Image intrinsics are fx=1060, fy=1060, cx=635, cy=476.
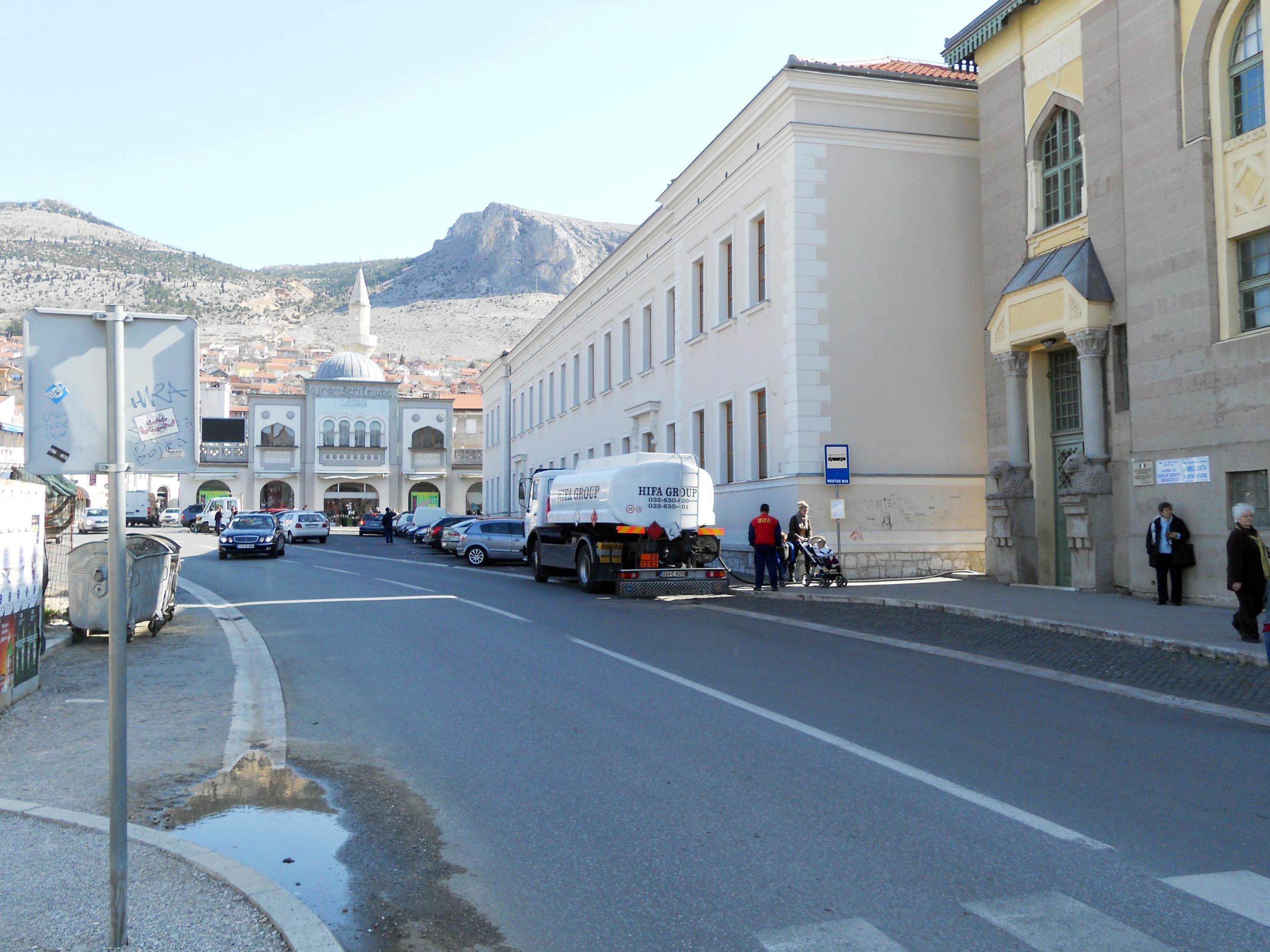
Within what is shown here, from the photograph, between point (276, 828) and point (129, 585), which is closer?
point (276, 828)

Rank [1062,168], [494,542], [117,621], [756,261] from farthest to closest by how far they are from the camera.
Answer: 1. [494,542]
2. [756,261]
3. [1062,168]
4. [117,621]

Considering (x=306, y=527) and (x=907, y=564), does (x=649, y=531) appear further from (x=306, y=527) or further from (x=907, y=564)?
(x=306, y=527)

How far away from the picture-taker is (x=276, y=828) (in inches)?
231

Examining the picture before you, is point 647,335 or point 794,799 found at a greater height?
point 647,335

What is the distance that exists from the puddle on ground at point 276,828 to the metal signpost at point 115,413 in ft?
3.20

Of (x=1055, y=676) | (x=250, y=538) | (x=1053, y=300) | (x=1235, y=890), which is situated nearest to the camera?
(x=1235, y=890)

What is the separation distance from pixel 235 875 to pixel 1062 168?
19785 mm

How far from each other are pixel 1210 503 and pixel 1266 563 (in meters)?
3.75

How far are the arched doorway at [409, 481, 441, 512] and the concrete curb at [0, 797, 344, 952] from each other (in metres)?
83.0

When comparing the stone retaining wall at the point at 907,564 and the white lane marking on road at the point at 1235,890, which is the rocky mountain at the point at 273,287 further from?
the white lane marking on road at the point at 1235,890

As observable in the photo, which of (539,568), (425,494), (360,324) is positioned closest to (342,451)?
(425,494)

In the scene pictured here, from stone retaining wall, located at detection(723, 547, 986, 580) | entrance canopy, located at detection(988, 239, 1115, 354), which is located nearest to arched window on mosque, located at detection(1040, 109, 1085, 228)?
entrance canopy, located at detection(988, 239, 1115, 354)

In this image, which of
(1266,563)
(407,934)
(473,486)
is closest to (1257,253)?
(1266,563)

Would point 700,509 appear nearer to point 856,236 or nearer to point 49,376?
point 856,236
